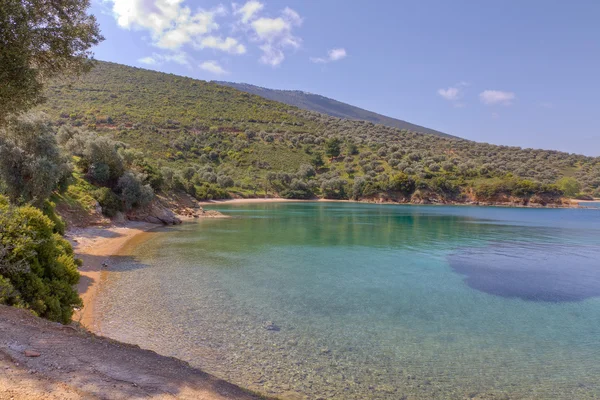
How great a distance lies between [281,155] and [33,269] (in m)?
103

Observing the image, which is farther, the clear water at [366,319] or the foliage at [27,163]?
the foliage at [27,163]

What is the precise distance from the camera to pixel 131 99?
379ft

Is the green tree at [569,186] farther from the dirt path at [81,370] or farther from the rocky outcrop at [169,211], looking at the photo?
the dirt path at [81,370]

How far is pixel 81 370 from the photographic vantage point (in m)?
5.65

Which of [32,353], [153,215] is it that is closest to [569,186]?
[153,215]

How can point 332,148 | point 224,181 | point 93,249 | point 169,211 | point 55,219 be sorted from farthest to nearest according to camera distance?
point 332,148 < point 224,181 < point 169,211 < point 93,249 < point 55,219

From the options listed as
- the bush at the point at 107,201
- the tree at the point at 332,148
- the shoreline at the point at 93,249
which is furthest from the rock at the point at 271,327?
the tree at the point at 332,148

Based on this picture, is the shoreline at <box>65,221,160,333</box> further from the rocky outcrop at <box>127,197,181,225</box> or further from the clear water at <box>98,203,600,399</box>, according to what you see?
the rocky outcrop at <box>127,197,181,225</box>

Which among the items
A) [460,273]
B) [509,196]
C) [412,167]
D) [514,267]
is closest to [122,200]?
[460,273]

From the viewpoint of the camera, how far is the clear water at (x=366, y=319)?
8.80 meters

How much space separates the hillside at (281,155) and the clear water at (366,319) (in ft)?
190

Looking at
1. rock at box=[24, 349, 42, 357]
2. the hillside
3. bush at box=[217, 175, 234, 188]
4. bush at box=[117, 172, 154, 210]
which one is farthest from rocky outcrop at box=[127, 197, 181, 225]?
bush at box=[217, 175, 234, 188]

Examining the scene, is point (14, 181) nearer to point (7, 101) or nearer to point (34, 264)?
point (7, 101)

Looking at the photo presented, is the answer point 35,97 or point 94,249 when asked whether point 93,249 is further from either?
point 35,97
